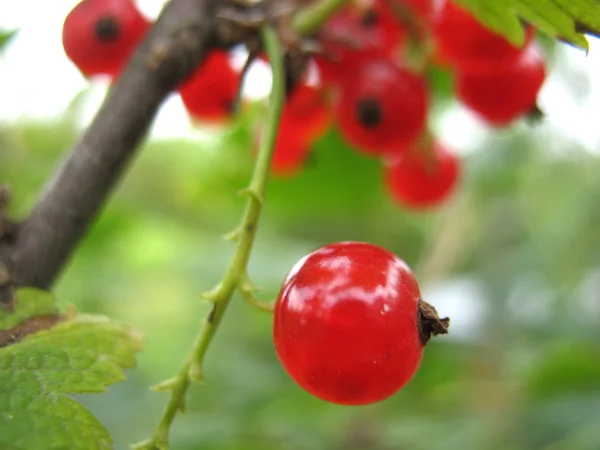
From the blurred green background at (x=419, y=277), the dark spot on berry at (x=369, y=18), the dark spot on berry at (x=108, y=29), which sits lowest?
the blurred green background at (x=419, y=277)

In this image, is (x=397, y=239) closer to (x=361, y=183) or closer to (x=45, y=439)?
(x=361, y=183)

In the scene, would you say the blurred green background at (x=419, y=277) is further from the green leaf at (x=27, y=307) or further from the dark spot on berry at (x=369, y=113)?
the green leaf at (x=27, y=307)

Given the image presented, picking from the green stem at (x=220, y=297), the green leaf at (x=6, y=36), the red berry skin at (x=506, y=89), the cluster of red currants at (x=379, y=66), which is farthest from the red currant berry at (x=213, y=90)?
the green stem at (x=220, y=297)

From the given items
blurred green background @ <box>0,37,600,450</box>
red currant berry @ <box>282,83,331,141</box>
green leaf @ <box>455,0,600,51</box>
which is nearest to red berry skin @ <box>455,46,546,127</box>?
red currant berry @ <box>282,83,331,141</box>

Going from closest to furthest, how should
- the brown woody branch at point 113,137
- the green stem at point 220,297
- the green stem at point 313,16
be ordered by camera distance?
the green stem at point 220,297 < the brown woody branch at point 113,137 < the green stem at point 313,16

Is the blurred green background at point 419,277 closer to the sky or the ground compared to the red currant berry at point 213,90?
closer to the ground

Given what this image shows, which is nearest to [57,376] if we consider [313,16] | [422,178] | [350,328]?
[350,328]

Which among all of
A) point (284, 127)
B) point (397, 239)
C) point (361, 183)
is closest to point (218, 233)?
point (397, 239)
